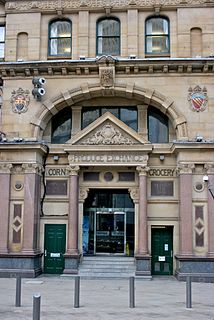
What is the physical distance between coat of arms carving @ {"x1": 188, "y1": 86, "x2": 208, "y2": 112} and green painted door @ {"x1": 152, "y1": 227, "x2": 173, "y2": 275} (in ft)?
20.6

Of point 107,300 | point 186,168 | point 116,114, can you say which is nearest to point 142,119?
point 116,114

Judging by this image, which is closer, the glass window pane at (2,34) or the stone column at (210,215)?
the stone column at (210,215)

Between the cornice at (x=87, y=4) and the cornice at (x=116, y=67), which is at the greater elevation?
the cornice at (x=87, y=4)

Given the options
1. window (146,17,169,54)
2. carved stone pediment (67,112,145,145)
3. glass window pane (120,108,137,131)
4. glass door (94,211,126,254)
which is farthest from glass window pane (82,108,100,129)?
glass door (94,211,126,254)

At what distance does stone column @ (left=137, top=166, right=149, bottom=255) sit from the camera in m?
21.9

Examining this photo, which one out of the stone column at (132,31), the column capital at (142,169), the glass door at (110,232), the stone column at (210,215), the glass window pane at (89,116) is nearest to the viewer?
the stone column at (210,215)

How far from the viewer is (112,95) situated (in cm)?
2311

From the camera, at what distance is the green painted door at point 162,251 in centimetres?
2259

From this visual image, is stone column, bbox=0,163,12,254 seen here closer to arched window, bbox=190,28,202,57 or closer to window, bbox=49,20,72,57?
window, bbox=49,20,72,57

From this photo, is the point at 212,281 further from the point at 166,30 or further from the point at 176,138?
the point at 166,30

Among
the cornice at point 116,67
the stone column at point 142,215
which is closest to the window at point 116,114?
the cornice at point 116,67

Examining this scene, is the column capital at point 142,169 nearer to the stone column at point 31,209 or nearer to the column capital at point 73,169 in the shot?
the column capital at point 73,169

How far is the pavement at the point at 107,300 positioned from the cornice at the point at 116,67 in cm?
1012

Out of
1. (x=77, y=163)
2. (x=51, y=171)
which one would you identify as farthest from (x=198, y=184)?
(x=51, y=171)
